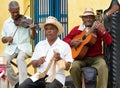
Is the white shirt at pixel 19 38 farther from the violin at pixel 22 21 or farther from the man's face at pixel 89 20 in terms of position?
the man's face at pixel 89 20

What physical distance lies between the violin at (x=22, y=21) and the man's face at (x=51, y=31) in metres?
1.51

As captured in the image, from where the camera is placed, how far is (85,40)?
9391 mm

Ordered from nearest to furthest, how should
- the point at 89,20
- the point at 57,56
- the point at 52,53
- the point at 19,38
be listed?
the point at 57,56 < the point at 52,53 < the point at 89,20 < the point at 19,38

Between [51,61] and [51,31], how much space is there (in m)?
0.50

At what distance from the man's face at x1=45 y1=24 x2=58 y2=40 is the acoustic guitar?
2.29ft

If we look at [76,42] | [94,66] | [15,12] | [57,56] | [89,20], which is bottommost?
[94,66]

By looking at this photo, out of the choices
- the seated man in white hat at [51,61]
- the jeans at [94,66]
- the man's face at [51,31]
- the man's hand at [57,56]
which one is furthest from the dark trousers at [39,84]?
the jeans at [94,66]

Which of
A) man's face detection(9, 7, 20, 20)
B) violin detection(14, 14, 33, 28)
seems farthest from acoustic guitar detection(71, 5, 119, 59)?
man's face detection(9, 7, 20, 20)

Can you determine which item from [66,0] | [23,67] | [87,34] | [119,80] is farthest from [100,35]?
[66,0]

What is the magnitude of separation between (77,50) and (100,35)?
1.50 feet

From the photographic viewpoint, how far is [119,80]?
9.64 m

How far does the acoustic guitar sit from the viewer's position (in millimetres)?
9258

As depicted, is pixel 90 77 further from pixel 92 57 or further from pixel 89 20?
pixel 89 20

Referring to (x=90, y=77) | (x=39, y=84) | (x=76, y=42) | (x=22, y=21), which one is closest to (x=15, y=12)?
(x=22, y=21)
